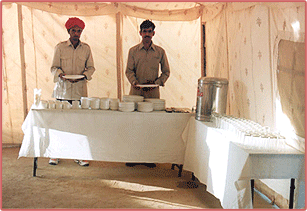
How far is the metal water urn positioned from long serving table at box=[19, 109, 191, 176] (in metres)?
0.32

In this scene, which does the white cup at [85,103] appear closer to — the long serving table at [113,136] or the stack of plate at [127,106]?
the long serving table at [113,136]

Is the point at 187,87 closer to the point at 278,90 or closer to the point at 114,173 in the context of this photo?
the point at 114,173

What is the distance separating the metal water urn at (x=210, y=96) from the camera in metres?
3.30

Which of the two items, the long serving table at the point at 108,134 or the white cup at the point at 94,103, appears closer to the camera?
the long serving table at the point at 108,134

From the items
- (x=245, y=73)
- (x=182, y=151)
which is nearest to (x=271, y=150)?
(x=182, y=151)

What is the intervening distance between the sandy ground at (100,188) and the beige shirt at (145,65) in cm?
103

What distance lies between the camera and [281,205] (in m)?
3.03

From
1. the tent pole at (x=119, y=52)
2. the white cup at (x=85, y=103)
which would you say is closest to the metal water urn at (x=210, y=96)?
the white cup at (x=85, y=103)

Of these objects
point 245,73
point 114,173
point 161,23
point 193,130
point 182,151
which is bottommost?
point 114,173

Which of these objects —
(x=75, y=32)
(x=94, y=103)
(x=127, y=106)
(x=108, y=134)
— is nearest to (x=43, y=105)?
Result: (x=94, y=103)

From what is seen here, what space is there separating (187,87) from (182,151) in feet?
7.02

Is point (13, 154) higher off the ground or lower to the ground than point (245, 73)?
lower

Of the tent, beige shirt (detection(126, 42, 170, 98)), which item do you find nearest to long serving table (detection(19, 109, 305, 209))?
beige shirt (detection(126, 42, 170, 98))

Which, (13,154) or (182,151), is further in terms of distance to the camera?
(13,154)
